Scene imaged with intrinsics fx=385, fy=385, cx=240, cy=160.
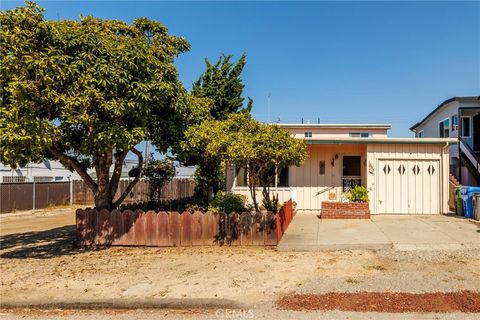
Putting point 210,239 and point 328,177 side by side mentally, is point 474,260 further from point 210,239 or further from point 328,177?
point 328,177

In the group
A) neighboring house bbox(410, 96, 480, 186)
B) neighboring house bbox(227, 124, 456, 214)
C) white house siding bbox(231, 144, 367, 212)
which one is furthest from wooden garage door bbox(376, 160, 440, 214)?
neighboring house bbox(410, 96, 480, 186)

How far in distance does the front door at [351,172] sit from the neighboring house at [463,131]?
609 centimetres

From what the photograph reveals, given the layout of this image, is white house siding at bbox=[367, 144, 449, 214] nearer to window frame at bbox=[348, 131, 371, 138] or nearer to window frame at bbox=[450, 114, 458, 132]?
window frame at bbox=[348, 131, 371, 138]

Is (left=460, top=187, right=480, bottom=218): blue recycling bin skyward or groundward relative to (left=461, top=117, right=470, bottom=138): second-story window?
groundward

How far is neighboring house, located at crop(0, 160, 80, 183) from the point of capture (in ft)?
92.4

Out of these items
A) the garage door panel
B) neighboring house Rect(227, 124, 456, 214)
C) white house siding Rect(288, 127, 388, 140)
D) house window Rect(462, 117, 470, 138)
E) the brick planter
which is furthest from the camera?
house window Rect(462, 117, 470, 138)

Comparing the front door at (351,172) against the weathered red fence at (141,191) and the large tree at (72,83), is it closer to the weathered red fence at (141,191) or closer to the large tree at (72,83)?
the large tree at (72,83)

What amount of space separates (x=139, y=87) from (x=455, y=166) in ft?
63.9

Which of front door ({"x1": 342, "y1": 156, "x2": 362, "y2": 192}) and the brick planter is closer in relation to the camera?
the brick planter

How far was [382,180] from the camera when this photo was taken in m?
15.3

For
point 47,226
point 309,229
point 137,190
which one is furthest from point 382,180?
point 137,190

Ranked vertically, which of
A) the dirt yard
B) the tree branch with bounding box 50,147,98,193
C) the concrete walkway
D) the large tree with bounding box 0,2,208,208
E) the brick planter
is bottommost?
the dirt yard

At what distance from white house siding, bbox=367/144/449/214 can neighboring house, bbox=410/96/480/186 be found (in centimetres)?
488

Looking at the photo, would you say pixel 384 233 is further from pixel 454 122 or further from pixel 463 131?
pixel 463 131
